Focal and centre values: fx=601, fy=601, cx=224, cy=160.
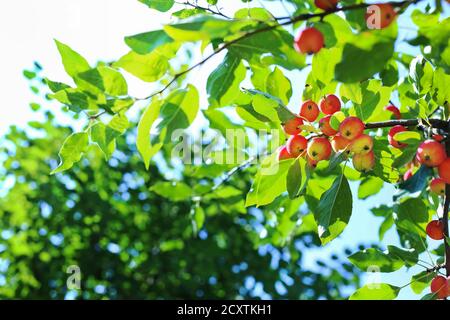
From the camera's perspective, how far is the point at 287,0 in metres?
1.94

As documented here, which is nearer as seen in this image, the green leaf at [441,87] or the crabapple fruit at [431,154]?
the crabapple fruit at [431,154]

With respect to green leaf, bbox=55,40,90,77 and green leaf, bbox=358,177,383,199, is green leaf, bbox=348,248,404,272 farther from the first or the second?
green leaf, bbox=55,40,90,77

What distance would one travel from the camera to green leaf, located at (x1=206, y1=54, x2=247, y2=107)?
1.46 metres

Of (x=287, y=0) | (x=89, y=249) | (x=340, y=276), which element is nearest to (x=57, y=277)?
(x=89, y=249)

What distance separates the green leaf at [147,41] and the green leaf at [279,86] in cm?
54

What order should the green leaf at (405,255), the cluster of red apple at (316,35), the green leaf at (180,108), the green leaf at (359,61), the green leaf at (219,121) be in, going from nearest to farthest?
the green leaf at (359,61) < the cluster of red apple at (316,35) < the green leaf at (180,108) < the green leaf at (405,255) < the green leaf at (219,121)

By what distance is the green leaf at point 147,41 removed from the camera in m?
1.23

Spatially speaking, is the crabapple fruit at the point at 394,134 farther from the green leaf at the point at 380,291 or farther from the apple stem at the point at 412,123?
the green leaf at the point at 380,291

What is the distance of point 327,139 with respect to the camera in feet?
5.23

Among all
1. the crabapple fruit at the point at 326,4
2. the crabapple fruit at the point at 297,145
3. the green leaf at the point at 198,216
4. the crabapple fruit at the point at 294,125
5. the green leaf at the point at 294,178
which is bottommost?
the green leaf at the point at 294,178

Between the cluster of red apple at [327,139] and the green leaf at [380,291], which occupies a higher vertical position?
the cluster of red apple at [327,139]

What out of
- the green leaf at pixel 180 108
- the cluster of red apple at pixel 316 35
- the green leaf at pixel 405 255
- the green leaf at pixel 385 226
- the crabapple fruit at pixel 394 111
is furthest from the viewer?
the green leaf at pixel 385 226

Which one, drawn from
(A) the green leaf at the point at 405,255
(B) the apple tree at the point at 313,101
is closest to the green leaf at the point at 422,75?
(B) the apple tree at the point at 313,101

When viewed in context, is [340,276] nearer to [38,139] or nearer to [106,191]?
[106,191]
